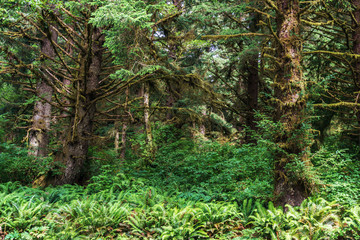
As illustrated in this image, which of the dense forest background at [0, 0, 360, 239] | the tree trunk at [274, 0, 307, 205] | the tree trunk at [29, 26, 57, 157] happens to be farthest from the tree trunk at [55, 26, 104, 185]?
the tree trunk at [274, 0, 307, 205]

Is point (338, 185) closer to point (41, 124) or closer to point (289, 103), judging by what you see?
point (289, 103)

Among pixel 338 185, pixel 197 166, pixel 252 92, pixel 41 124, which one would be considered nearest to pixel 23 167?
pixel 41 124

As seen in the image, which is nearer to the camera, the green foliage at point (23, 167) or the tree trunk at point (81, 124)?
the tree trunk at point (81, 124)

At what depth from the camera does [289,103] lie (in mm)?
4734

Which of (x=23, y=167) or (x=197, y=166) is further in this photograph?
(x=197, y=166)

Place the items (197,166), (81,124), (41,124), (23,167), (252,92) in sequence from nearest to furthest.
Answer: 1. (23,167)
2. (81,124)
3. (197,166)
4. (41,124)
5. (252,92)

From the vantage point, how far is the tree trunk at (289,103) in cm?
465

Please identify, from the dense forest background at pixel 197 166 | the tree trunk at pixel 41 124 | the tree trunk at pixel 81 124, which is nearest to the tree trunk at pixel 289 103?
the dense forest background at pixel 197 166

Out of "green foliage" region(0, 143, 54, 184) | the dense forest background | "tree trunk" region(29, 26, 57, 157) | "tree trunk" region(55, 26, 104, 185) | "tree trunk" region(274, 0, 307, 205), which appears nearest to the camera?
the dense forest background

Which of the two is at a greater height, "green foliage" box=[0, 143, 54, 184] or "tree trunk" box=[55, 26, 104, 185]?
"tree trunk" box=[55, 26, 104, 185]

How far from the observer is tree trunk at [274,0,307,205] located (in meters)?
4.65

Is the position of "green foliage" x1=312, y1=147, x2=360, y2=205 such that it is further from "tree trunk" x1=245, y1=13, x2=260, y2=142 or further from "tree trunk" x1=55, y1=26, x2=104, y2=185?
"tree trunk" x1=55, y1=26, x2=104, y2=185

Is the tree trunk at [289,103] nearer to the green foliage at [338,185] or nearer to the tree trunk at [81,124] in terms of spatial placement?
the green foliage at [338,185]

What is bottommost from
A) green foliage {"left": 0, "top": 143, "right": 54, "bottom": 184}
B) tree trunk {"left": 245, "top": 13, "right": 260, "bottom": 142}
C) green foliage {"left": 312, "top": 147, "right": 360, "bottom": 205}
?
green foliage {"left": 0, "top": 143, "right": 54, "bottom": 184}
